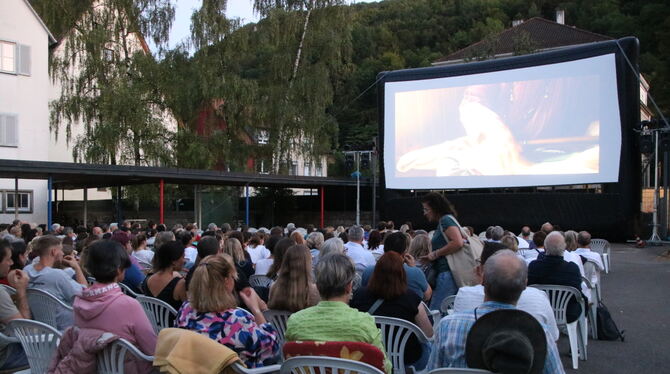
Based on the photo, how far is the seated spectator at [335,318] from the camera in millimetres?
2617

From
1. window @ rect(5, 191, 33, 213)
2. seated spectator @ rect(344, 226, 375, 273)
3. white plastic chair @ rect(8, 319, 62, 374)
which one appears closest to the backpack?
seated spectator @ rect(344, 226, 375, 273)

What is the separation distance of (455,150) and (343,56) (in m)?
8.69

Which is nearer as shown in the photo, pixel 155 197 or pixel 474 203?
pixel 474 203

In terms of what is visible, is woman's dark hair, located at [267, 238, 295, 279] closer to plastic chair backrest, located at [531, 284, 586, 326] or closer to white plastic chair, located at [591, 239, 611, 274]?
plastic chair backrest, located at [531, 284, 586, 326]

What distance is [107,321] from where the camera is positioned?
8.90 feet

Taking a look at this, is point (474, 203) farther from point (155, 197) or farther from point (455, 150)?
point (155, 197)

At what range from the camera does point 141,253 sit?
6.78m

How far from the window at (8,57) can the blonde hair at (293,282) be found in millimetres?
19501

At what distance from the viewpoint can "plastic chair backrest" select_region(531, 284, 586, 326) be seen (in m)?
4.70

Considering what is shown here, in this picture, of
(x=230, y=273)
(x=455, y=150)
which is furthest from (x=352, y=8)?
(x=230, y=273)

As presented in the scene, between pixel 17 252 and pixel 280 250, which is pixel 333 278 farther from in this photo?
pixel 17 252

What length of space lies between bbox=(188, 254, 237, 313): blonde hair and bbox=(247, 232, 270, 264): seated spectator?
4046mm

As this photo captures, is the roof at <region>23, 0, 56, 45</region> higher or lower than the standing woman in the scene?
higher

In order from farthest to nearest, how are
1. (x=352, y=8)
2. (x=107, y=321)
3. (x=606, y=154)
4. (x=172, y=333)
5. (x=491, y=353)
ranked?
(x=352, y=8), (x=606, y=154), (x=107, y=321), (x=172, y=333), (x=491, y=353)
